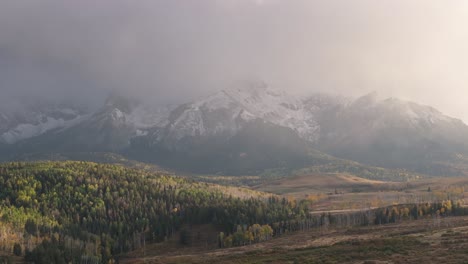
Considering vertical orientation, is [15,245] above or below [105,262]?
above

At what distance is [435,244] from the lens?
423ft

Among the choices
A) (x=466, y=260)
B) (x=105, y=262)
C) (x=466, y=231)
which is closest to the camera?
(x=466, y=260)

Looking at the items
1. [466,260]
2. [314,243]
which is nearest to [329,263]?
[466,260]

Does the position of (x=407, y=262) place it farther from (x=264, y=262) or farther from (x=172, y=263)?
(x=172, y=263)

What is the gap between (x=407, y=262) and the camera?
105m

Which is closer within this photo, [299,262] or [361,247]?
[299,262]

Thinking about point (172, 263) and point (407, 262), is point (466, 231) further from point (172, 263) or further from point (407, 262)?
point (172, 263)

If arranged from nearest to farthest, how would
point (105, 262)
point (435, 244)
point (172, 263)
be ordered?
point (435, 244), point (172, 263), point (105, 262)

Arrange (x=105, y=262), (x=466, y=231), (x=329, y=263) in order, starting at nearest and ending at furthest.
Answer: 1. (x=329, y=263)
2. (x=466, y=231)
3. (x=105, y=262)

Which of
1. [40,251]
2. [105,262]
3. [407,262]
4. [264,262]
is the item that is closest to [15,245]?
[40,251]

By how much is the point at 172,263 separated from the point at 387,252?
251 feet

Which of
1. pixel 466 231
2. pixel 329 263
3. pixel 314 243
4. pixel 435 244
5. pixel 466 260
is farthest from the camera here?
pixel 314 243

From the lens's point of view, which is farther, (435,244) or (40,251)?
(40,251)

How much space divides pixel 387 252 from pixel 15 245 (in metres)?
148
